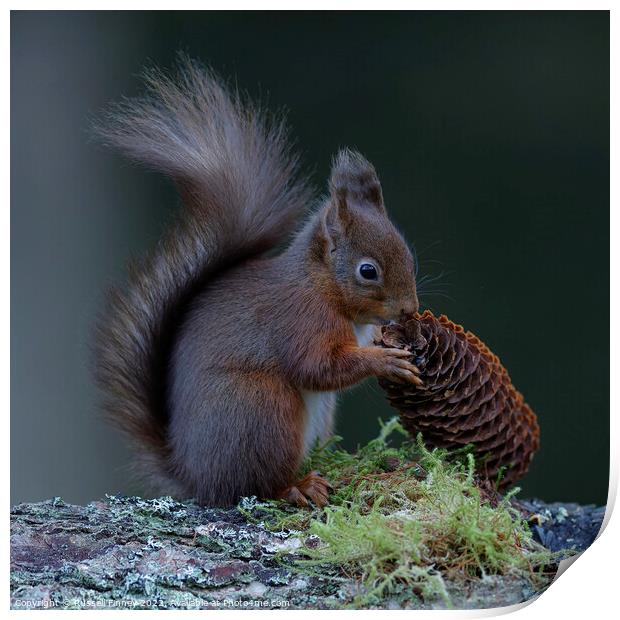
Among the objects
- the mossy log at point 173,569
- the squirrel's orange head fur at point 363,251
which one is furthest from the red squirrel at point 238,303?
the mossy log at point 173,569

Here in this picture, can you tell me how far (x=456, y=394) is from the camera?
177cm

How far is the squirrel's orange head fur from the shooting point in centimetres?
178

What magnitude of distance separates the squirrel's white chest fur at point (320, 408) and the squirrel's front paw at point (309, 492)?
97 millimetres

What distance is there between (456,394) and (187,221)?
60 cm

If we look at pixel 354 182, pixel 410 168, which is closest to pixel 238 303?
pixel 354 182

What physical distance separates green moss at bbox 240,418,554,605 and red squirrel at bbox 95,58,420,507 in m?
0.09

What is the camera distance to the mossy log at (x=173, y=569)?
4.72 feet

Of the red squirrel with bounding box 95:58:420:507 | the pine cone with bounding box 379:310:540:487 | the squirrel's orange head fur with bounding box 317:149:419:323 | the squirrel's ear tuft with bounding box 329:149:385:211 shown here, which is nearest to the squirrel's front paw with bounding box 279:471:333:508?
the red squirrel with bounding box 95:58:420:507

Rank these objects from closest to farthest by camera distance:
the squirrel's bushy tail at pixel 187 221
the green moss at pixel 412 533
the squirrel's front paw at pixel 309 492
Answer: the green moss at pixel 412 533 → the squirrel's front paw at pixel 309 492 → the squirrel's bushy tail at pixel 187 221

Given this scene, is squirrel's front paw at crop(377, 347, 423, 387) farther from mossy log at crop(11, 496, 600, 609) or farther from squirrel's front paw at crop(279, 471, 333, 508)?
mossy log at crop(11, 496, 600, 609)

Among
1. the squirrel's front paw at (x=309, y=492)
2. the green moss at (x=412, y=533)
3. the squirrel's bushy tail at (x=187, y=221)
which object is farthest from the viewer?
the squirrel's bushy tail at (x=187, y=221)

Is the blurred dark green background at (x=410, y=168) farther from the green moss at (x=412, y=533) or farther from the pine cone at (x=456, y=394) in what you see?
the green moss at (x=412, y=533)

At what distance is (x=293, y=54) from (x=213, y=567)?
0.99m

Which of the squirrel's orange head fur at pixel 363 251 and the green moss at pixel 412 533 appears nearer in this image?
the green moss at pixel 412 533
